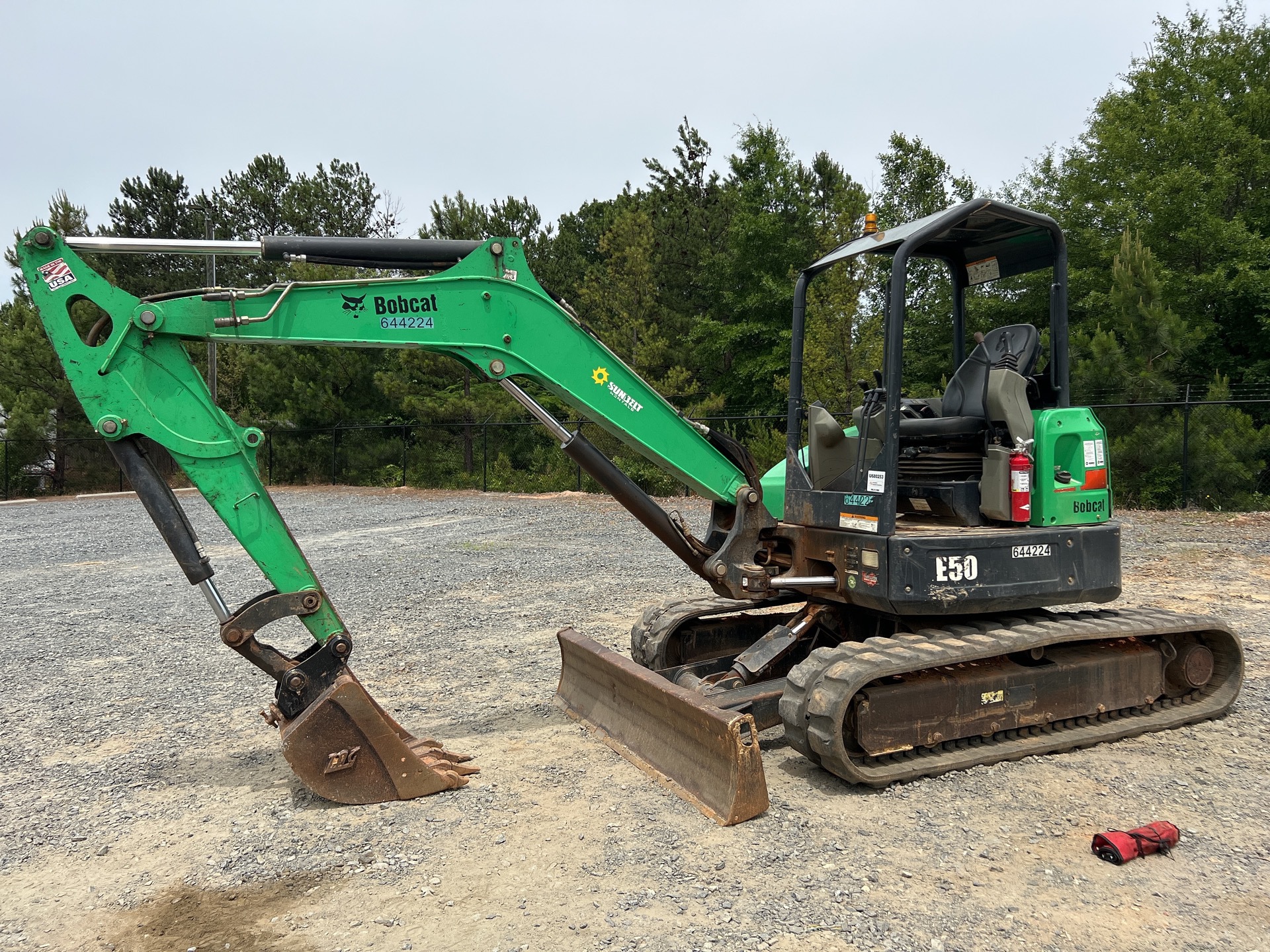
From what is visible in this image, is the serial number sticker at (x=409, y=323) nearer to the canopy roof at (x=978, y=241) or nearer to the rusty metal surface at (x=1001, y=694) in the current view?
the canopy roof at (x=978, y=241)

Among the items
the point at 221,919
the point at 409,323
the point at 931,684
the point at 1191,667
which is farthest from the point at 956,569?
the point at 221,919

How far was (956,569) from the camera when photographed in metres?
5.02

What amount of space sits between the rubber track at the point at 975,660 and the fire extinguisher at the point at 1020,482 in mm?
652

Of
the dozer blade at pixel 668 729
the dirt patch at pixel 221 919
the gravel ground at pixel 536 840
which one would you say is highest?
the dozer blade at pixel 668 729

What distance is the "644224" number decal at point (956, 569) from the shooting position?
498 centimetres

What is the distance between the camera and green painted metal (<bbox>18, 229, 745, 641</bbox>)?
176 inches

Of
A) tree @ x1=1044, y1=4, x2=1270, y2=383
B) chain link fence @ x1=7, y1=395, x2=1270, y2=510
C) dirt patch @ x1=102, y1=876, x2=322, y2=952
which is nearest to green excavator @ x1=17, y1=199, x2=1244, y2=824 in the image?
dirt patch @ x1=102, y1=876, x2=322, y2=952

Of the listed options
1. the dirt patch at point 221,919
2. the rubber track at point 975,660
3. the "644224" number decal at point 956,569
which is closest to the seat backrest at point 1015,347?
the "644224" number decal at point 956,569

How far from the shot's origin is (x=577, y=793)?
4.68 m

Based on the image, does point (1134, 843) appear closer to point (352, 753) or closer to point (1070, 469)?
point (1070, 469)

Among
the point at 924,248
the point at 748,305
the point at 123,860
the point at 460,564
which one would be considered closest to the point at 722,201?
the point at 748,305

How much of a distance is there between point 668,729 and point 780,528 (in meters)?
1.48

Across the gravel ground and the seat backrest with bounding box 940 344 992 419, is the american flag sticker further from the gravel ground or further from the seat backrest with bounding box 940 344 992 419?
the seat backrest with bounding box 940 344 992 419

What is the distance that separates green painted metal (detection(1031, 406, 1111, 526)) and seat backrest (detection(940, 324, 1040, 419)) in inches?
12.5
